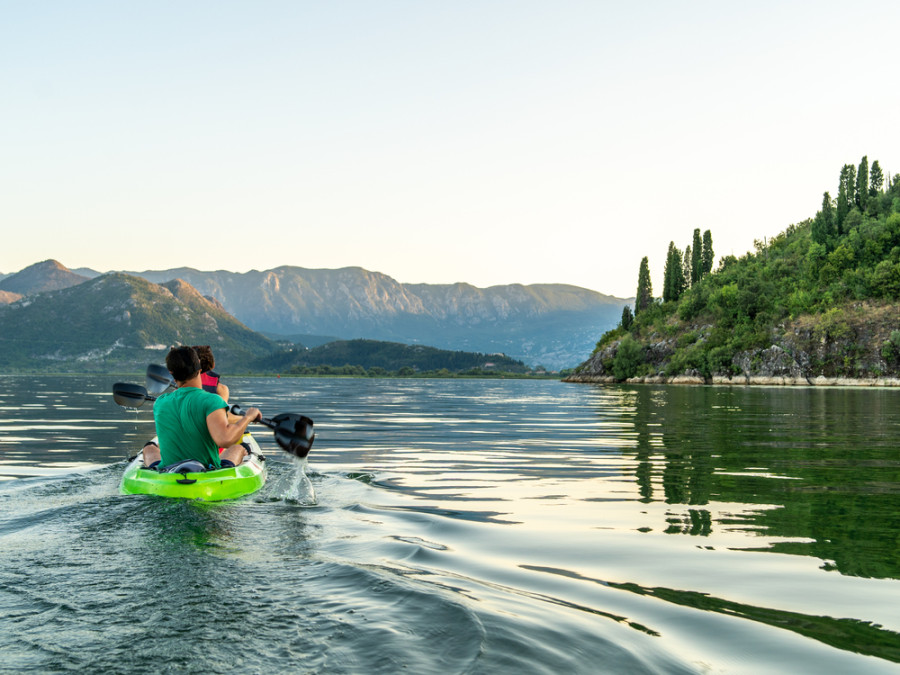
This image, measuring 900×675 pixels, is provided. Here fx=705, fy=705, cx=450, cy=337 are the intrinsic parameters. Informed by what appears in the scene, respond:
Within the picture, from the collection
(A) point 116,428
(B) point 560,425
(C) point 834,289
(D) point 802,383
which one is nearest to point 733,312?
(C) point 834,289

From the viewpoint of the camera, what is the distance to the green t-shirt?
11922mm

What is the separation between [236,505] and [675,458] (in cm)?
1339

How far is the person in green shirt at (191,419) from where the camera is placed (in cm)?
1186

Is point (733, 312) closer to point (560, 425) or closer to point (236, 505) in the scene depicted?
point (560, 425)

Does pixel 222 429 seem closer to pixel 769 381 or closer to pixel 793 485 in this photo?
pixel 793 485

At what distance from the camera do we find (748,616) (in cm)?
679

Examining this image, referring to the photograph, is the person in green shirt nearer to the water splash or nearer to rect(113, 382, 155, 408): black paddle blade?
the water splash

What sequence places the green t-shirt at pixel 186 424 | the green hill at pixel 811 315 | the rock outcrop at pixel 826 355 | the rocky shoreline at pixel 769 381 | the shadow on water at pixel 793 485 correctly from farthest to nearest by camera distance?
the green hill at pixel 811 315 < the rock outcrop at pixel 826 355 < the rocky shoreline at pixel 769 381 < the green t-shirt at pixel 186 424 < the shadow on water at pixel 793 485

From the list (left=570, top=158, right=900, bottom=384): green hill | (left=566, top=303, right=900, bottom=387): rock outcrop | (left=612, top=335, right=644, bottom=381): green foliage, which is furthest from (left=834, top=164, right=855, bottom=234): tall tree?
(left=612, top=335, right=644, bottom=381): green foliage

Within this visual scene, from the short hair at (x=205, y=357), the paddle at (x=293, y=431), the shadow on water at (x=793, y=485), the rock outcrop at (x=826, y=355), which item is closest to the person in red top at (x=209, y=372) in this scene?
the short hair at (x=205, y=357)

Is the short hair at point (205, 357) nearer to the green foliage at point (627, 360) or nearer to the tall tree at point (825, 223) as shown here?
the green foliage at point (627, 360)

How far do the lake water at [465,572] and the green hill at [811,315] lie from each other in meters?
148

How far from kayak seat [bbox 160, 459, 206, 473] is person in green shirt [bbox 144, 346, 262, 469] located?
120 mm

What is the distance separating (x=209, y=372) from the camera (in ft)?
55.6
